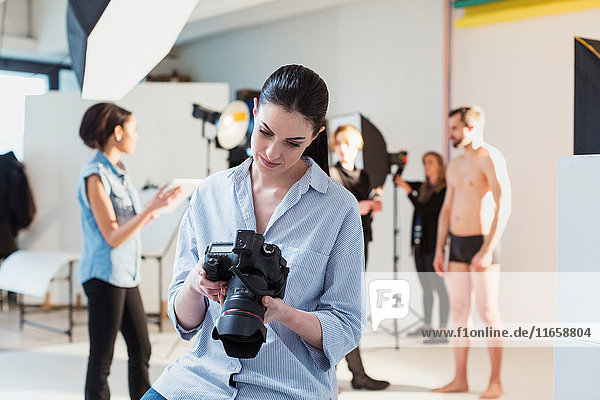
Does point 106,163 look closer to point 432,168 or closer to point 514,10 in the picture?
point 432,168

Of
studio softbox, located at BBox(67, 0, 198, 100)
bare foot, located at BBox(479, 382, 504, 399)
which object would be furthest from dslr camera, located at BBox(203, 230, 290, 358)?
bare foot, located at BBox(479, 382, 504, 399)

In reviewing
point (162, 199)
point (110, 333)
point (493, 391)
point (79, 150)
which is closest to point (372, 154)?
point (493, 391)

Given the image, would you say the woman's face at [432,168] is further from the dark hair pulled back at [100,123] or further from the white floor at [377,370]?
the dark hair pulled back at [100,123]

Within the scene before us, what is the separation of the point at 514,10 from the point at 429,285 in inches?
92.5

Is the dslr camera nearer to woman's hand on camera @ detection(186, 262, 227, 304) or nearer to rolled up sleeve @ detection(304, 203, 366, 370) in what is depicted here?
woman's hand on camera @ detection(186, 262, 227, 304)

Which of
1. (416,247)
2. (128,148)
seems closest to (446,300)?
(416,247)

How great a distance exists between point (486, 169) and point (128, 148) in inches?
84.2

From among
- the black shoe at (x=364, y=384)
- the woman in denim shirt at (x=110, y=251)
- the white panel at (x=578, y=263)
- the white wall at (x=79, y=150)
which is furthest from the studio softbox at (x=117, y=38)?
the white wall at (x=79, y=150)

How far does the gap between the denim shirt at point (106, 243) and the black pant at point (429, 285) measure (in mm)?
3102

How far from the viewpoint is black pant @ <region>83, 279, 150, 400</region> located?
8.73 feet

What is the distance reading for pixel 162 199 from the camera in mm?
2934

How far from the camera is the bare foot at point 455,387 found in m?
3.99

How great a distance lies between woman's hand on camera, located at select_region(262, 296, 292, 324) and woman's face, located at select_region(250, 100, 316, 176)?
309 mm

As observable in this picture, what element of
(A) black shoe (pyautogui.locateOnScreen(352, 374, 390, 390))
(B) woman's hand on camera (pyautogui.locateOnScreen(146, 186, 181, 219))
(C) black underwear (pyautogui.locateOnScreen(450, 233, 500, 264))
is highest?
(B) woman's hand on camera (pyautogui.locateOnScreen(146, 186, 181, 219))
